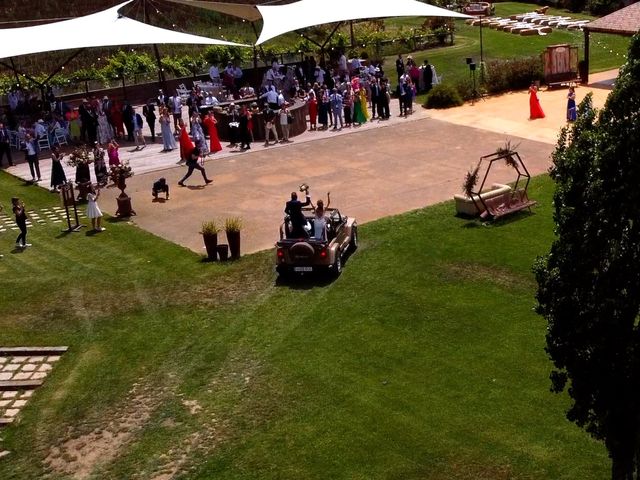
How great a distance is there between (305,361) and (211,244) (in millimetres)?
6133

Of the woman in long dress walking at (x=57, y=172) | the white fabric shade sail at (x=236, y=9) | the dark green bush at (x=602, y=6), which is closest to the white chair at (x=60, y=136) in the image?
the woman in long dress walking at (x=57, y=172)

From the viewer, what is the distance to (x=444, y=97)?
38.1 m

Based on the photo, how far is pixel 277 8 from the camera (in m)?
42.4

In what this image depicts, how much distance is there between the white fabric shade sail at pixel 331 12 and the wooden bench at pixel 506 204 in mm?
18175

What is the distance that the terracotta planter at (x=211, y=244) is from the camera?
22422 mm

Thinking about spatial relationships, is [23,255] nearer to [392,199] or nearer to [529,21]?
[392,199]

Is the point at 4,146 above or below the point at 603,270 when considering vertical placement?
below

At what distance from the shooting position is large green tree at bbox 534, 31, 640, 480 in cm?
991

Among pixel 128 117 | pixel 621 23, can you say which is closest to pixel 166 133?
pixel 128 117

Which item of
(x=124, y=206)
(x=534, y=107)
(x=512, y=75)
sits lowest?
(x=124, y=206)

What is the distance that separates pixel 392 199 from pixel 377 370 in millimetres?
10458

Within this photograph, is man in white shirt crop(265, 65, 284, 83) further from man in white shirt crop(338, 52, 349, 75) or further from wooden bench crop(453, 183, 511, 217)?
wooden bench crop(453, 183, 511, 217)

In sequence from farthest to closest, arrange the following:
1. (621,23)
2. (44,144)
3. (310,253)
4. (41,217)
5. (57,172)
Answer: (621,23)
(44,144)
(57,172)
(41,217)
(310,253)

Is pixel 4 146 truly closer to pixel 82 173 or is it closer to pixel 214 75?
pixel 82 173
